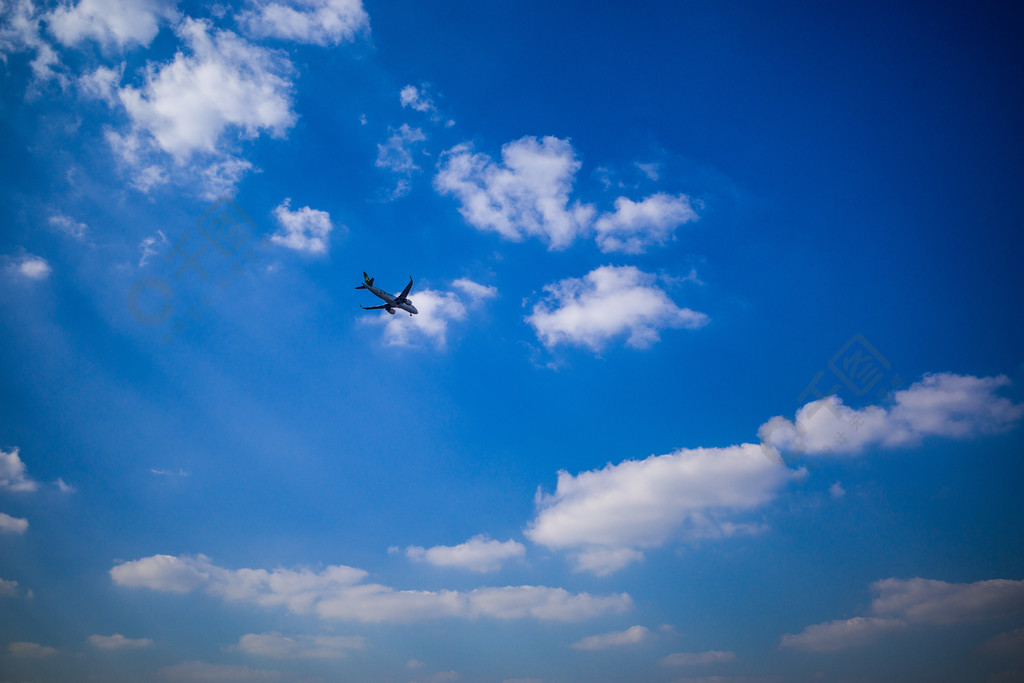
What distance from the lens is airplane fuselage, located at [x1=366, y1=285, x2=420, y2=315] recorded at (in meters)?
124

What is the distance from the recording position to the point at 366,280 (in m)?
123

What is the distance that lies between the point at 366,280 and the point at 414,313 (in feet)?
42.6

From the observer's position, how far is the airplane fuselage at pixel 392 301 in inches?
4889

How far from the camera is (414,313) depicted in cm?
13225

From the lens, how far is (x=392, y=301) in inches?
5022

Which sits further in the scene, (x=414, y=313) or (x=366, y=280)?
(x=414, y=313)
